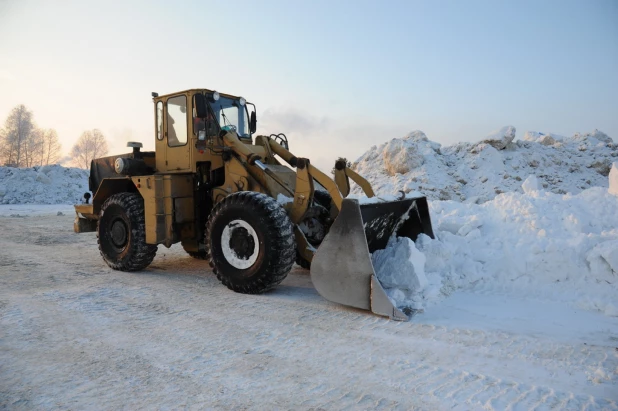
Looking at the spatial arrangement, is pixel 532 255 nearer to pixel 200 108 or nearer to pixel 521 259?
pixel 521 259

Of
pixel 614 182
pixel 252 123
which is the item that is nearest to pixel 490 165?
pixel 614 182

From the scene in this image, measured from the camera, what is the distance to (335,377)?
135 inches

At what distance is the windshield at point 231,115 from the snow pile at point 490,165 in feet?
26.8

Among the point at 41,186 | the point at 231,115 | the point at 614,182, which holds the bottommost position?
the point at 614,182

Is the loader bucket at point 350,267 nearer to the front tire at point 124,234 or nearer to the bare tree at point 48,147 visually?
the front tire at point 124,234

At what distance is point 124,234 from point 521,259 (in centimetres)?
594

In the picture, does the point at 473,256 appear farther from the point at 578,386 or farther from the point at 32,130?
the point at 32,130

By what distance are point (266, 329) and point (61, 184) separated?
29.8 metres

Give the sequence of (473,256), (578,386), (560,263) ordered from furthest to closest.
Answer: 1. (473,256)
2. (560,263)
3. (578,386)

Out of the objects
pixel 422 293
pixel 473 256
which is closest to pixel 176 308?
pixel 422 293

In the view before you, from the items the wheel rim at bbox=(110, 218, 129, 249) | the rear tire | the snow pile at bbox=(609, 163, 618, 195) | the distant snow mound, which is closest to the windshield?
the rear tire

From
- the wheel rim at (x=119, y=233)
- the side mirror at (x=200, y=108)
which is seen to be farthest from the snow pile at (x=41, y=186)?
the side mirror at (x=200, y=108)

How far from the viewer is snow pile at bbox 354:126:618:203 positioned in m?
15.1

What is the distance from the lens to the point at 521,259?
225 inches
